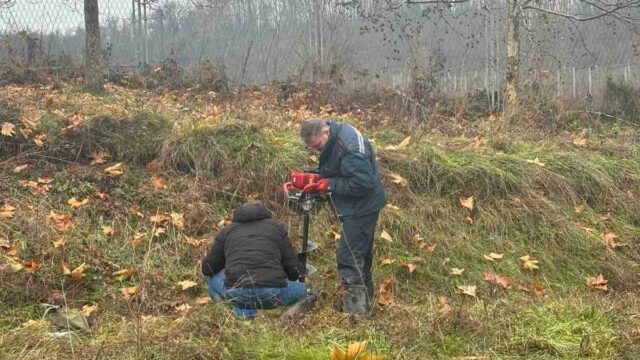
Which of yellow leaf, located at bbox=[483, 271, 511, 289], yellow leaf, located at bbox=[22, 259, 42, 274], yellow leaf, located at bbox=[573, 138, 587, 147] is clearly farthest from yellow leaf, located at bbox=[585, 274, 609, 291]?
yellow leaf, located at bbox=[22, 259, 42, 274]

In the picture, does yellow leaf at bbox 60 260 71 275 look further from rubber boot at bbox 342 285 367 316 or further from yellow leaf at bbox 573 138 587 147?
yellow leaf at bbox 573 138 587 147

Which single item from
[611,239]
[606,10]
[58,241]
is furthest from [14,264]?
[606,10]

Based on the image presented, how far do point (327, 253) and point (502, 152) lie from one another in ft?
11.6

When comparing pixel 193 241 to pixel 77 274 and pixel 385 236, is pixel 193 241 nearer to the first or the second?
pixel 77 274

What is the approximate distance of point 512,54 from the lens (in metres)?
11.4

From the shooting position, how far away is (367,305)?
17.2ft

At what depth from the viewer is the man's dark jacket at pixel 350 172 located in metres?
5.03

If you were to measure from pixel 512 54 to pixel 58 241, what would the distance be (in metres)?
8.80

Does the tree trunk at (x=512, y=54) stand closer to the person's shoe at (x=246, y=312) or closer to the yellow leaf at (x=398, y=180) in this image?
the yellow leaf at (x=398, y=180)

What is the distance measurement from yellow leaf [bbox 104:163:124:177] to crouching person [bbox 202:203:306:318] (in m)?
2.46

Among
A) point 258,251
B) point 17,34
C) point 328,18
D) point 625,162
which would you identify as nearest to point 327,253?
point 258,251

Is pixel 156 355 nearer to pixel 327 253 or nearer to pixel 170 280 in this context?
pixel 170 280

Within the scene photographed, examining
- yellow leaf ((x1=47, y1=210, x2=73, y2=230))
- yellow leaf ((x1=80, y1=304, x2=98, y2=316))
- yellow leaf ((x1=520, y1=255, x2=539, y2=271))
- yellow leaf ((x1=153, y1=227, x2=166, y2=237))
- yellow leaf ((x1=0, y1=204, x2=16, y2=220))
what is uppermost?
yellow leaf ((x1=0, y1=204, x2=16, y2=220))

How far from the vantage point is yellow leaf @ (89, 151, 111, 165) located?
7245 mm
